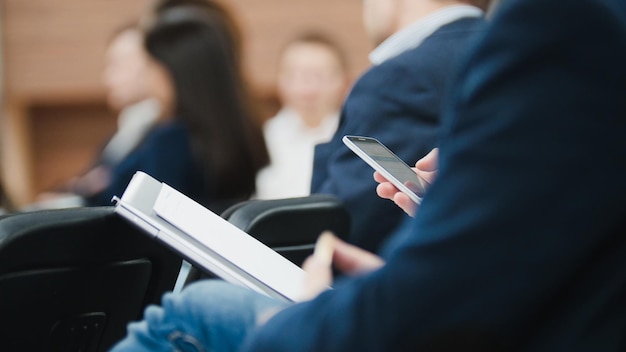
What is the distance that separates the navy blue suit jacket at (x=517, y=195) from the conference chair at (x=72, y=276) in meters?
0.47

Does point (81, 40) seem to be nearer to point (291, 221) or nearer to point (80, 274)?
point (291, 221)

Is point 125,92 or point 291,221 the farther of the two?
point 125,92

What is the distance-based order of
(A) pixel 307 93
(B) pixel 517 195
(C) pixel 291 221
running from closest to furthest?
1. (B) pixel 517 195
2. (C) pixel 291 221
3. (A) pixel 307 93

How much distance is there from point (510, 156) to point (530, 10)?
0.31ft

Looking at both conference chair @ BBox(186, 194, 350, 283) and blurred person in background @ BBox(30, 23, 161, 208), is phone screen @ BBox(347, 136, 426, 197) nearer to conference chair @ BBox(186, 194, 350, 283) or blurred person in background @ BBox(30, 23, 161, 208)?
conference chair @ BBox(186, 194, 350, 283)

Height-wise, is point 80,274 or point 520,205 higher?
point 520,205

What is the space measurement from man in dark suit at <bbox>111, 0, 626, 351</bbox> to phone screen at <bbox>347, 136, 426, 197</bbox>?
0.22 meters

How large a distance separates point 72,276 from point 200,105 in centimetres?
176

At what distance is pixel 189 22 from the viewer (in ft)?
9.30

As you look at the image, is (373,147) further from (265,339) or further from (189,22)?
(189,22)

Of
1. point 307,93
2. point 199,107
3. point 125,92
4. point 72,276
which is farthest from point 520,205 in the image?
point 125,92

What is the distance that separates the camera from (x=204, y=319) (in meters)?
0.78

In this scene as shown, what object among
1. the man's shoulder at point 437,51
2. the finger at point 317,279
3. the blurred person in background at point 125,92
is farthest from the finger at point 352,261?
the blurred person in background at point 125,92

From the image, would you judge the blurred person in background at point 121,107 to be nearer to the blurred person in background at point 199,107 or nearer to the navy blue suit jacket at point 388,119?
the blurred person in background at point 199,107
